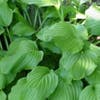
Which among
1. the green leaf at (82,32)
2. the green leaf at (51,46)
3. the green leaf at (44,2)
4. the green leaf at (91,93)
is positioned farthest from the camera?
the green leaf at (44,2)

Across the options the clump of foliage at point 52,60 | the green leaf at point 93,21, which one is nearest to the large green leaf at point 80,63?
the clump of foliage at point 52,60

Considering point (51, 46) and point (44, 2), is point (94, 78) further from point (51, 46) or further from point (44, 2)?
point (44, 2)

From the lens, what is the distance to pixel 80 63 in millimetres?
1899

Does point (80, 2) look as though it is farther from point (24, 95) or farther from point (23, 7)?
point (24, 95)

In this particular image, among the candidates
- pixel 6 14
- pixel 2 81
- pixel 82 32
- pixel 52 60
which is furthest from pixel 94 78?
pixel 6 14

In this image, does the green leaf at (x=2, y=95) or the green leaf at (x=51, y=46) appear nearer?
the green leaf at (x=2, y=95)

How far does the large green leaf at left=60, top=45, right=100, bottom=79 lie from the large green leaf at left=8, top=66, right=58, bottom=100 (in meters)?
0.11

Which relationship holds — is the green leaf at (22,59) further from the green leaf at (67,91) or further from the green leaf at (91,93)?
the green leaf at (91,93)

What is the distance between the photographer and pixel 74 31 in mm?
2008

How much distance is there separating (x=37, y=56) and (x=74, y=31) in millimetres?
286

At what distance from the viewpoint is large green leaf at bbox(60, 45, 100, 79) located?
6.11 ft

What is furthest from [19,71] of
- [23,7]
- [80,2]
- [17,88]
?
[80,2]

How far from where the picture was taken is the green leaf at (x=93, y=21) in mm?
2162

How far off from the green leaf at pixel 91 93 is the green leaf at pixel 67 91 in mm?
80
